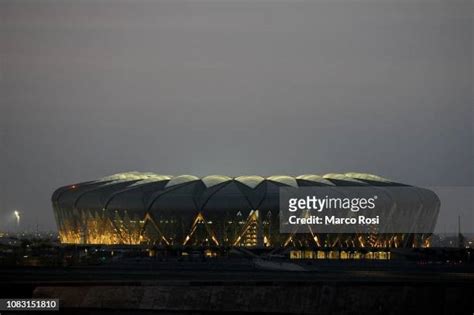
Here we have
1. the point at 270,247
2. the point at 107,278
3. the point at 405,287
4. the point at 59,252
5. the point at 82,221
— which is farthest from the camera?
the point at 82,221

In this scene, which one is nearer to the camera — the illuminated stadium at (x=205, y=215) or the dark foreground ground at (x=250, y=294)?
the dark foreground ground at (x=250, y=294)

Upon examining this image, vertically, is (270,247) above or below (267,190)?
below

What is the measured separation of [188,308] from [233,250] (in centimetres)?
4322

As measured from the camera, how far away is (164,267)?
7331cm

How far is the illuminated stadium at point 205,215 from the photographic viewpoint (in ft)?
355

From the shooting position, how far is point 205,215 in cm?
10838

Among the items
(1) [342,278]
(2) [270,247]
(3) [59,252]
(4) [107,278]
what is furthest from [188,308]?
(2) [270,247]

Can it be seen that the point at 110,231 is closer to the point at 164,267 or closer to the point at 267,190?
the point at 267,190

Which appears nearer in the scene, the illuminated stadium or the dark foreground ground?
the dark foreground ground

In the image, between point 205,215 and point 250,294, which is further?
point 205,215

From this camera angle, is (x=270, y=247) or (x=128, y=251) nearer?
(x=128, y=251)

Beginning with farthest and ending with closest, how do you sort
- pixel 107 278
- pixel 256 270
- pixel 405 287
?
pixel 256 270 < pixel 107 278 < pixel 405 287

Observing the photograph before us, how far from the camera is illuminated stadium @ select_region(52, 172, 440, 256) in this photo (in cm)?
10812

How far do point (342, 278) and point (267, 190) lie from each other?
51056 mm
